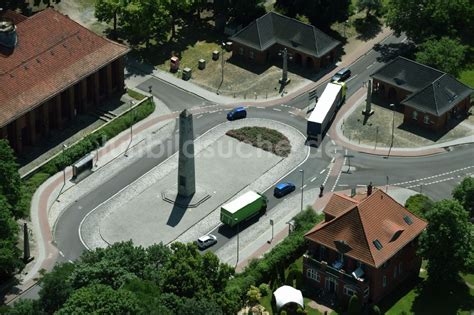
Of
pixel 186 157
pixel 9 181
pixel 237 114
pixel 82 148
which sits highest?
pixel 9 181

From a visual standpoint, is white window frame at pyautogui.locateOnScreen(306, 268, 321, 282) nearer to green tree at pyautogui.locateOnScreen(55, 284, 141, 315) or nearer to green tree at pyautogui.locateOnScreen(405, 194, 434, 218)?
green tree at pyautogui.locateOnScreen(405, 194, 434, 218)

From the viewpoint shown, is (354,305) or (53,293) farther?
(354,305)

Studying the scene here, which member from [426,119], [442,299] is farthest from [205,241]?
[426,119]

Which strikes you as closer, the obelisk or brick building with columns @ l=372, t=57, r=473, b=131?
the obelisk

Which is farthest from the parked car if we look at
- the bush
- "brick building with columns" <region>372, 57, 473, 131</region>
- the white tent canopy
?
"brick building with columns" <region>372, 57, 473, 131</region>

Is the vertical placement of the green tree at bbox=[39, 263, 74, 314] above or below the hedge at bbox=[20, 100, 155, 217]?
above

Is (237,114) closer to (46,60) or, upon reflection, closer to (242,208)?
(242,208)

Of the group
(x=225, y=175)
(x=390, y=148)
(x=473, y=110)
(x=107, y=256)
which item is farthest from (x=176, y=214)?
(x=473, y=110)
